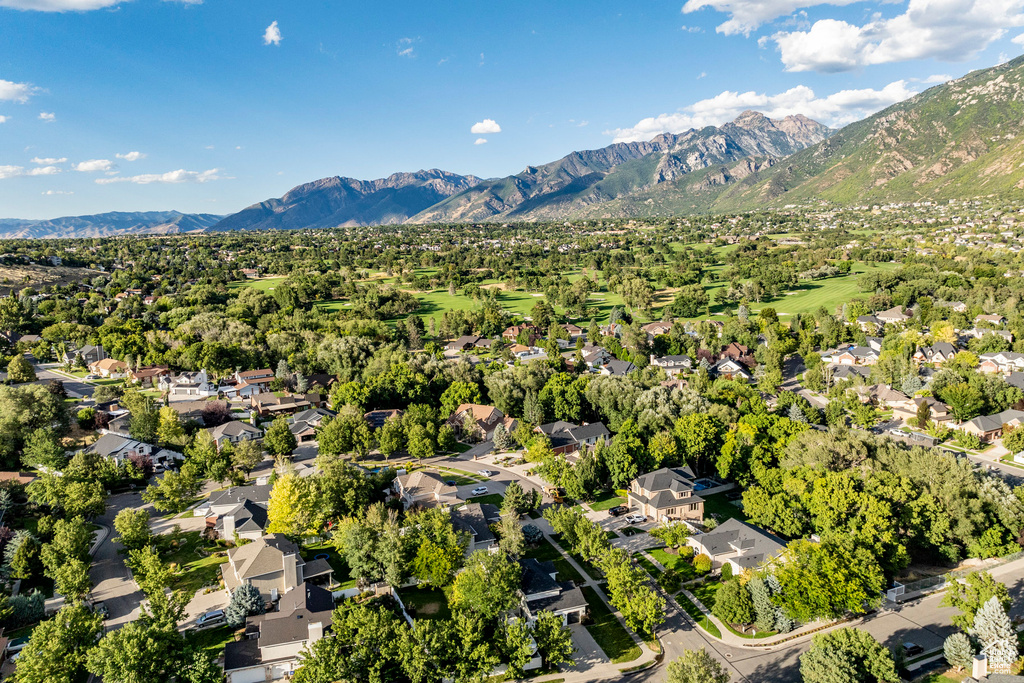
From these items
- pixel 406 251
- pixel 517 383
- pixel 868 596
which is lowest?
pixel 868 596

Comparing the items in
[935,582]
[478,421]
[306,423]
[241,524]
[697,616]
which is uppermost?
[306,423]

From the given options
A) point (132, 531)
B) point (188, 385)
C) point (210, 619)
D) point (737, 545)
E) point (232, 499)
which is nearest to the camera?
point (210, 619)

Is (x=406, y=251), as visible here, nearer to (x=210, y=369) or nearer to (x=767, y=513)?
(x=210, y=369)

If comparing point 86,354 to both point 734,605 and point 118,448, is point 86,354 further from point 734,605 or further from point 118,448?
point 734,605

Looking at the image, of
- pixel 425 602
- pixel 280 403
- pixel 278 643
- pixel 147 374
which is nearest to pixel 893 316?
pixel 425 602

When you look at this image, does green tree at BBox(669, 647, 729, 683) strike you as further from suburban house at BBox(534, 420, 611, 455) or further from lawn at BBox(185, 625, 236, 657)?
suburban house at BBox(534, 420, 611, 455)

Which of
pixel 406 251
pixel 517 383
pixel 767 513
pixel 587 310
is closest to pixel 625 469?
pixel 767 513
